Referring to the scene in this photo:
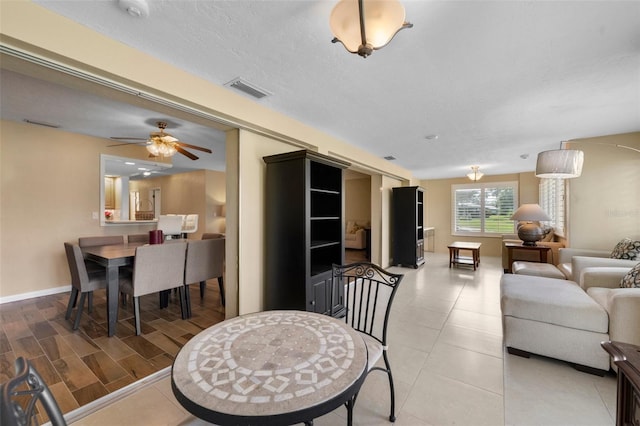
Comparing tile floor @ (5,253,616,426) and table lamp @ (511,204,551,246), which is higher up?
table lamp @ (511,204,551,246)

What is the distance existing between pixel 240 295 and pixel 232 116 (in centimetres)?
178

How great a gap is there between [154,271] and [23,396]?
245 centimetres

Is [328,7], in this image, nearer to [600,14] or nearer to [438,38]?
[438,38]

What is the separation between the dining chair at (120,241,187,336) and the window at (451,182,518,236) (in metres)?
8.08

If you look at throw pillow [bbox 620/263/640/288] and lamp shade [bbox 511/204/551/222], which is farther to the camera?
lamp shade [bbox 511/204/551/222]

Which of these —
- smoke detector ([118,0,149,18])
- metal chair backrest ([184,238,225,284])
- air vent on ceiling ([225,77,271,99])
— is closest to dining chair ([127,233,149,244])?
metal chair backrest ([184,238,225,284])

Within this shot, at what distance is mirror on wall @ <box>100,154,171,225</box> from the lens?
5078 millimetres

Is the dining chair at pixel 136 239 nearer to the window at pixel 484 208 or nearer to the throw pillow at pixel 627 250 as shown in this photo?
the throw pillow at pixel 627 250

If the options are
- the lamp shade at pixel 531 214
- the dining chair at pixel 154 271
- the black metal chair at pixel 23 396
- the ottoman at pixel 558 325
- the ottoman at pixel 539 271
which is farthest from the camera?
the lamp shade at pixel 531 214

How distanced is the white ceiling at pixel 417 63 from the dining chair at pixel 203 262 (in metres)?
1.78

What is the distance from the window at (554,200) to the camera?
4773mm

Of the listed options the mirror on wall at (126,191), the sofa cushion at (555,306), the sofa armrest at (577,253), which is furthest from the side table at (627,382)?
the mirror on wall at (126,191)

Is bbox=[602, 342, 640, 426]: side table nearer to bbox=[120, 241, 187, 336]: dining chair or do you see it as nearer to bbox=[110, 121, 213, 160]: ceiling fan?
bbox=[120, 241, 187, 336]: dining chair

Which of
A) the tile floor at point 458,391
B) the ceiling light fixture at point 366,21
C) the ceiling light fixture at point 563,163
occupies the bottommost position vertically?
the tile floor at point 458,391
